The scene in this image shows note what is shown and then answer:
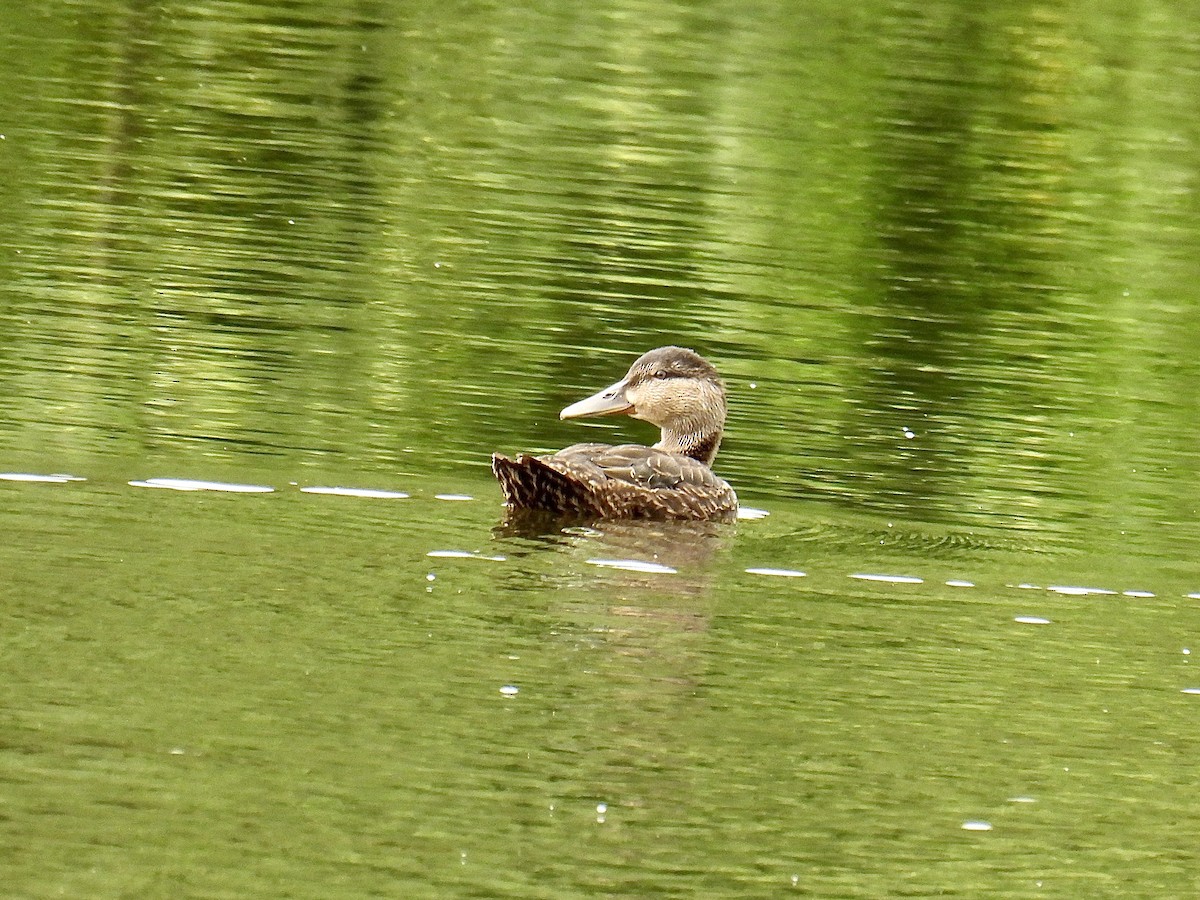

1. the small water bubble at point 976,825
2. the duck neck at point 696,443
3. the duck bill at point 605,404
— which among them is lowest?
the duck neck at point 696,443

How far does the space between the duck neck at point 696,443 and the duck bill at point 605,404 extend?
0.82ft

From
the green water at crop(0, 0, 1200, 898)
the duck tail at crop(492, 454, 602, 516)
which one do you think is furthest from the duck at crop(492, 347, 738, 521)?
the green water at crop(0, 0, 1200, 898)

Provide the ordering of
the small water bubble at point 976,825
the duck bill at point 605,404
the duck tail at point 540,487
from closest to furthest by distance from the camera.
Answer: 1. the small water bubble at point 976,825
2. the duck tail at point 540,487
3. the duck bill at point 605,404

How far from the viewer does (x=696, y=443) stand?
12.5 m

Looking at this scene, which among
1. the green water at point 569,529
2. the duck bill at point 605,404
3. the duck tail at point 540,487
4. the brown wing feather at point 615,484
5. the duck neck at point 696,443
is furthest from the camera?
the duck neck at point 696,443

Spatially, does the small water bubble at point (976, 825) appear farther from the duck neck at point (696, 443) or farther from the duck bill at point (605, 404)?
the duck neck at point (696, 443)

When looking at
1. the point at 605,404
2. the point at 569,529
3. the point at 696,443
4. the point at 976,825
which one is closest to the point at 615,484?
the point at 569,529

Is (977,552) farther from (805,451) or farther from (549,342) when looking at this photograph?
(549,342)

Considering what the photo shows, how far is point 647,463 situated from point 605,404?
1.38 meters

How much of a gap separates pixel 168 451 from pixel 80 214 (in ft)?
23.1

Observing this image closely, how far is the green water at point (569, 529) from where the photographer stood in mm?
6719

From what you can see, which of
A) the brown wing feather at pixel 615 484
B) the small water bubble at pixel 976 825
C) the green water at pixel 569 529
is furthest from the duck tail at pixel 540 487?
the small water bubble at pixel 976 825

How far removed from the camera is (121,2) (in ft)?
97.3

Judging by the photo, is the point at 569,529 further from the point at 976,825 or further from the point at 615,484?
the point at 976,825
